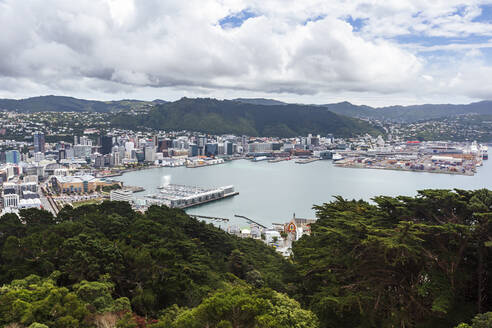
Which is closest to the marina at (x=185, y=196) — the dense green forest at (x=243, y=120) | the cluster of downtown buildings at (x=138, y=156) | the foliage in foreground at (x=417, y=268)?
the cluster of downtown buildings at (x=138, y=156)

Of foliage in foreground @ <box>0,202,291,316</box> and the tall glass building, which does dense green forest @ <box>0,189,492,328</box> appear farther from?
the tall glass building

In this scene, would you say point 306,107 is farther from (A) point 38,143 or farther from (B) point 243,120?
(A) point 38,143

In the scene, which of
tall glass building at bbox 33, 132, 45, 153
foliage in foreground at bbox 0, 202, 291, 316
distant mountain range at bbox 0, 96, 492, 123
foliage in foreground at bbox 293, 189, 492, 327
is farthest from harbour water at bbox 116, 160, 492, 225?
distant mountain range at bbox 0, 96, 492, 123

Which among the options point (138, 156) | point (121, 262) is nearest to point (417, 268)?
point (121, 262)

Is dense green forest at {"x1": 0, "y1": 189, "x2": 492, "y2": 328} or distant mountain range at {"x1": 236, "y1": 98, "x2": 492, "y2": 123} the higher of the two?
distant mountain range at {"x1": 236, "y1": 98, "x2": 492, "y2": 123}

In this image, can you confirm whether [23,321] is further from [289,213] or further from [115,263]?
[289,213]

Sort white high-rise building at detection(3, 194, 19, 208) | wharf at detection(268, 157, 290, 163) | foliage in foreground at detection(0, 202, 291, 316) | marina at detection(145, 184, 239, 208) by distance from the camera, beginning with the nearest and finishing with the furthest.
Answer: foliage in foreground at detection(0, 202, 291, 316) < white high-rise building at detection(3, 194, 19, 208) < marina at detection(145, 184, 239, 208) < wharf at detection(268, 157, 290, 163)

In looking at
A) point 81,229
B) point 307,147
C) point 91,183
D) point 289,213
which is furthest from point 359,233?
point 307,147
